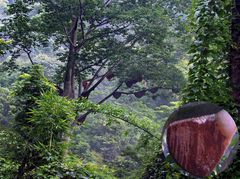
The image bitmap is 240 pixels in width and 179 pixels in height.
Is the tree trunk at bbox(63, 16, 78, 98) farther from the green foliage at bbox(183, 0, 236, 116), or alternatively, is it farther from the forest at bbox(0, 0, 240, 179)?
the green foliage at bbox(183, 0, 236, 116)

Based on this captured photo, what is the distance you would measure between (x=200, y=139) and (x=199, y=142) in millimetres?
17

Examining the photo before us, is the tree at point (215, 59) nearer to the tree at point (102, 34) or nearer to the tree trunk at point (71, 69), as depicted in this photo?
the tree at point (102, 34)

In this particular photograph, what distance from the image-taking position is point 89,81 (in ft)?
37.2

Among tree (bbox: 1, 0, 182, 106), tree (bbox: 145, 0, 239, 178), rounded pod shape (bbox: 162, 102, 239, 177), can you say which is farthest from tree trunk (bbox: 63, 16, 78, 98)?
rounded pod shape (bbox: 162, 102, 239, 177)

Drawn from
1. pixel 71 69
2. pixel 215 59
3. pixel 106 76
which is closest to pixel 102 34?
pixel 71 69

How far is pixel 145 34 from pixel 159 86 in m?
2.25

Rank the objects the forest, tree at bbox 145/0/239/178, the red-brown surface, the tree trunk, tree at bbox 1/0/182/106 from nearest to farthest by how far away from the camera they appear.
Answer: the red-brown surface → tree at bbox 145/0/239/178 → the forest → tree at bbox 1/0/182/106 → the tree trunk

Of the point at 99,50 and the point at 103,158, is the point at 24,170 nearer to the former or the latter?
the point at 99,50

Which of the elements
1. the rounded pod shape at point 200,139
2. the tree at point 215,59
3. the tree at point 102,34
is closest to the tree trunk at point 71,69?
the tree at point 102,34

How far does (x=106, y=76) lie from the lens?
11.4 m

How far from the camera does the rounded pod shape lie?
66.8 inches

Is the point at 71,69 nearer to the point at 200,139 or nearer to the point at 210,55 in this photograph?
the point at 210,55

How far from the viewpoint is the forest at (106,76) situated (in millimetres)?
2600

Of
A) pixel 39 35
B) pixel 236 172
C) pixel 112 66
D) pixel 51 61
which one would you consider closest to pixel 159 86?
pixel 112 66
